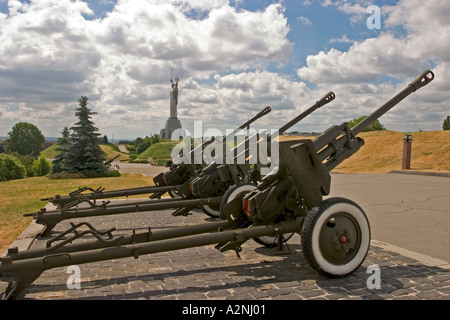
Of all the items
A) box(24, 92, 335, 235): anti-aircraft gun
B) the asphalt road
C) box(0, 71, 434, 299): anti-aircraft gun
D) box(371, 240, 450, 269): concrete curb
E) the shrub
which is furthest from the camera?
the shrub

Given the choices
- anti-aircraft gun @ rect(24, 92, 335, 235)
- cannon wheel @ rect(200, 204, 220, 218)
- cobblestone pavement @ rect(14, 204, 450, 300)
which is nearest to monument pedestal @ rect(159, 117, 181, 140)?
cannon wheel @ rect(200, 204, 220, 218)

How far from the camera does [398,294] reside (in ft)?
13.5

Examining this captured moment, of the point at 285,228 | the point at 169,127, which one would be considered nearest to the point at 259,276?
the point at 285,228

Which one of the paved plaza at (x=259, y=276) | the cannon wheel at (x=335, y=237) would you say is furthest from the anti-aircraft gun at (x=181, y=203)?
the cannon wheel at (x=335, y=237)

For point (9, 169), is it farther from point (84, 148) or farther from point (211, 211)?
point (211, 211)

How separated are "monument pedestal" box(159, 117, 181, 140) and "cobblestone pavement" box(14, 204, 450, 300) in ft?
233

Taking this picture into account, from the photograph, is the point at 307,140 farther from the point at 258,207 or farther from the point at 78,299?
the point at 78,299

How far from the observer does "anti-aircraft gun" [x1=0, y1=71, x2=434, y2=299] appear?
389 centimetres

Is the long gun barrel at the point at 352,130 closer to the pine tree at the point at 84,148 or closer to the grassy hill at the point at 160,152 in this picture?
the pine tree at the point at 84,148

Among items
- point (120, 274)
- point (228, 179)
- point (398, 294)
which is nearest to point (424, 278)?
point (398, 294)

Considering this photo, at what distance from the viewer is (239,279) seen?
15.2 feet

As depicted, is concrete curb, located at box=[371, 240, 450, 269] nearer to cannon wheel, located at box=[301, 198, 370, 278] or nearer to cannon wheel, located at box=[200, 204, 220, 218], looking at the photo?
cannon wheel, located at box=[301, 198, 370, 278]
